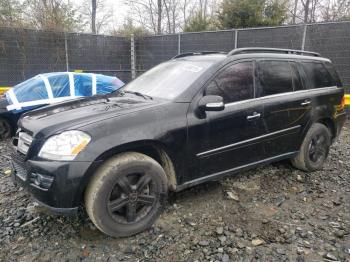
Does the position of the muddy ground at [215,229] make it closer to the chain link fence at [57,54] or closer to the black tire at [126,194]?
the black tire at [126,194]

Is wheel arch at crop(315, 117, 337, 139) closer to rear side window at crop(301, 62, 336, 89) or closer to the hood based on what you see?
rear side window at crop(301, 62, 336, 89)

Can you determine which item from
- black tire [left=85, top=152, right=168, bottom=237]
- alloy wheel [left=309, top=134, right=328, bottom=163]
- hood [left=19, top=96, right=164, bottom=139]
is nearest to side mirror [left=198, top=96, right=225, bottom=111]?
hood [left=19, top=96, right=164, bottom=139]

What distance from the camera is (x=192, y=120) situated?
312 cm

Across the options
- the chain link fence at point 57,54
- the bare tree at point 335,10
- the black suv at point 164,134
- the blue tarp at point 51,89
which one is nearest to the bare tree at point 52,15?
the chain link fence at point 57,54

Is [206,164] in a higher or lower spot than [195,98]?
lower

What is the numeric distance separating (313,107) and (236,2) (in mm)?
9460

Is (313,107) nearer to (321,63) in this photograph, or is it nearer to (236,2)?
(321,63)

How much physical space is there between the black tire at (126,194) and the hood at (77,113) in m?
0.43

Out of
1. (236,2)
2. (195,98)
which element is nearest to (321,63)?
(195,98)

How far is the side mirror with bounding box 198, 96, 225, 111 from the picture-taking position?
3098 millimetres

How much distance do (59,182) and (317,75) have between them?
3867 mm

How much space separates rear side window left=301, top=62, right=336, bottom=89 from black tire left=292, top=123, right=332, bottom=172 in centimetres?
61

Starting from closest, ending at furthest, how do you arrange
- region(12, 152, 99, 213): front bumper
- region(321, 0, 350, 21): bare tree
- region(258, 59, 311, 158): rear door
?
region(12, 152, 99, 213): front bumper < region(258, 59, 311, 158): rear door < region(321, 0, 350, 21): bare tree

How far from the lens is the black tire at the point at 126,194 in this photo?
2.69 m
